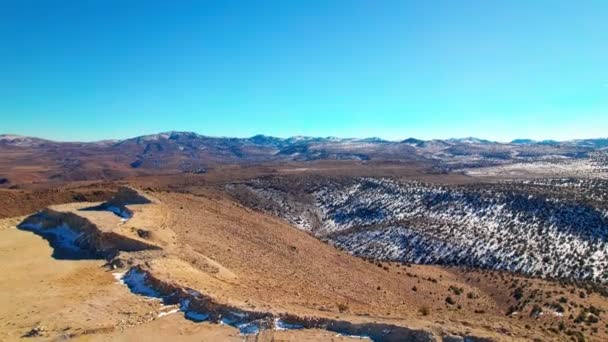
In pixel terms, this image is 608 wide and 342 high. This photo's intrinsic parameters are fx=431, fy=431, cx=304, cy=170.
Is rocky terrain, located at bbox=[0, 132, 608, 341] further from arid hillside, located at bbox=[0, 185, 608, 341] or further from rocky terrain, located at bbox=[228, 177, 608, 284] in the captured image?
rocky terrain, located at bbox=[228, 177, 608, 284]

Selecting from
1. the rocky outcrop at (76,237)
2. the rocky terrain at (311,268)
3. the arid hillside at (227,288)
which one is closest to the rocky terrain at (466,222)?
the rocky terrain at (311,268)

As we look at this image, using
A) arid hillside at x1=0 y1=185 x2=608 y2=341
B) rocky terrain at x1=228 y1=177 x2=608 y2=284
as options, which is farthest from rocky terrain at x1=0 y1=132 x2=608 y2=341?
rocky terrain at x1=228 y1=177 x2=608 y2=284

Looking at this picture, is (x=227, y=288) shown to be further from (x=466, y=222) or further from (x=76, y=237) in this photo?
(x=466, y=222)

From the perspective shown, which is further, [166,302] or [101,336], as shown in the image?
[166,302]

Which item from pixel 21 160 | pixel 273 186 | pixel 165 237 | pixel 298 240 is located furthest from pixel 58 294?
pixel 21 160

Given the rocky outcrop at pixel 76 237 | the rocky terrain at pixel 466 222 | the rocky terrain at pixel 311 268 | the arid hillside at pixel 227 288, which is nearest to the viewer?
the arid hillside at pixel 227 288

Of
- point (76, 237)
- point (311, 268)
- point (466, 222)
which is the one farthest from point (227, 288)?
point (466, 222)

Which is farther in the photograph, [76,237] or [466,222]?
[466,222]

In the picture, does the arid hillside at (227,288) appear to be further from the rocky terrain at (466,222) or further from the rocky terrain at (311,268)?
the rocky terrain at (466,222)

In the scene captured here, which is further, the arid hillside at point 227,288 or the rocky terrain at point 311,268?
the rocky terrain at point 311,268

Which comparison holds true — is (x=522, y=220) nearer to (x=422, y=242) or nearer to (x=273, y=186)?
(x=422, y=242)

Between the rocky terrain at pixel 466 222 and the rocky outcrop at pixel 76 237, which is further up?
the rocky outcrop at pixel 76 237
